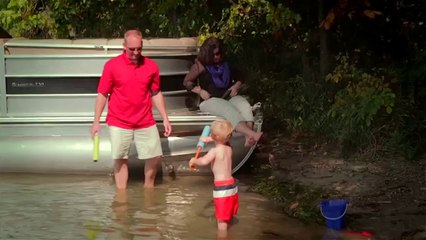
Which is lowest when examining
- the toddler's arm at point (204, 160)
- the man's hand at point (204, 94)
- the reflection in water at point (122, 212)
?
the reflection in water at point (122, 212)

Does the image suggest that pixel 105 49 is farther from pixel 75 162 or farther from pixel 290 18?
pixel 290 18

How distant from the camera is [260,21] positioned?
10664 millimetres

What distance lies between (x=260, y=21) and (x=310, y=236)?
17.5 ft

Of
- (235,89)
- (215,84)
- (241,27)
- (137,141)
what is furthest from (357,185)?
(241,27)

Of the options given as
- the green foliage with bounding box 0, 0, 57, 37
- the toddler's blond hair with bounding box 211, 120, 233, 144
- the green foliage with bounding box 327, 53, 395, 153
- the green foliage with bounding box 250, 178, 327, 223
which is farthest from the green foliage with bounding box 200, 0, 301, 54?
the toddler's blond hair with bounding box 211, 120, 233, 144

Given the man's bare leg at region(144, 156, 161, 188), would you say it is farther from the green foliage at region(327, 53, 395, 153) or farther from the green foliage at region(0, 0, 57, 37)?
the green foliage at region(0, 0, 57, 37)

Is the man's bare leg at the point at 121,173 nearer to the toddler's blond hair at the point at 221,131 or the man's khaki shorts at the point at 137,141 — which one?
the man's khaki shorts at the point at 137,141

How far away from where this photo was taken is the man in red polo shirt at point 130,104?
7027 millimetres

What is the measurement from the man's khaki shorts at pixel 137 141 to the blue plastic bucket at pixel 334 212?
206 centimetres

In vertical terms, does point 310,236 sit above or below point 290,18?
below

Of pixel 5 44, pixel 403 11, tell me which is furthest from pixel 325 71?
pixel 5 44

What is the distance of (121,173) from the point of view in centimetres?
746

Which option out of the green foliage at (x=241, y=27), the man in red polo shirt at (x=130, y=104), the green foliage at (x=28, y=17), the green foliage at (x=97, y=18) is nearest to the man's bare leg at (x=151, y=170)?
the man in red polo shirt at (x=130, y=104)

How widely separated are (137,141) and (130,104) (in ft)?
1.41
